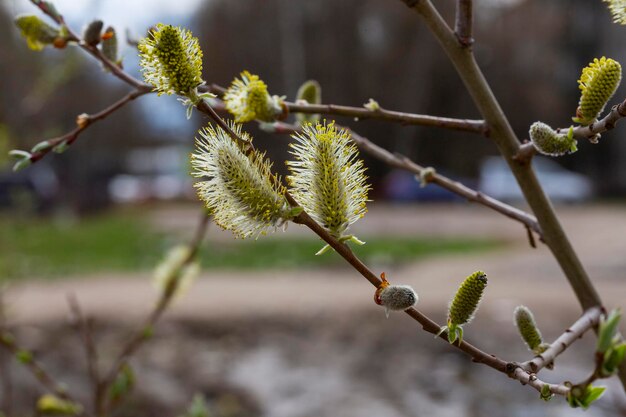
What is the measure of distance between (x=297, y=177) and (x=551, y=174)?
1946cm

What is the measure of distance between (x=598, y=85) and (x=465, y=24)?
0.65 feet

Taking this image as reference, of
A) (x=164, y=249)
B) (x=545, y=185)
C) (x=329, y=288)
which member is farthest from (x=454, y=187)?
(x=545, y=185)

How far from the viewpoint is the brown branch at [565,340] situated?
70 centimetres

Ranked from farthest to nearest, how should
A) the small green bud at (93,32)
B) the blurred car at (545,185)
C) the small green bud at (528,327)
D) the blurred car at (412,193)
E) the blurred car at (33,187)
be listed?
the blurred car at (412,193) < the blurred car at (545,185) < the blurred car at (33,187) < the small green bud at (93,32) < the small green bud at (528,327)

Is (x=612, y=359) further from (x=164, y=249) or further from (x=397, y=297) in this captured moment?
(x=164, y=249)

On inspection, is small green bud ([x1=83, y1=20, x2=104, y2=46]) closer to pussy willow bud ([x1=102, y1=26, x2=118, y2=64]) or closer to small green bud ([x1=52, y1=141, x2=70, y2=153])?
pussy willow bud ([x1=102, y1=26, x2=118, y2=64])

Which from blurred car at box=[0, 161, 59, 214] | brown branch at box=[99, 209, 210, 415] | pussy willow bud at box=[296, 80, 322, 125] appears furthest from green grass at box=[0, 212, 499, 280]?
pussy willow bud at box=[296, 80, 322, 125]

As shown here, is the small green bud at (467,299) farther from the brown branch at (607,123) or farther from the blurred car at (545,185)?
the blurred car at (545,185)

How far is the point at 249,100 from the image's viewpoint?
0.70m

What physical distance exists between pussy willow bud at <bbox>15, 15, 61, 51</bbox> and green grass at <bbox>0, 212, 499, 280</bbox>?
798cm

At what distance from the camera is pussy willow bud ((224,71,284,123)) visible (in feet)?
2.29

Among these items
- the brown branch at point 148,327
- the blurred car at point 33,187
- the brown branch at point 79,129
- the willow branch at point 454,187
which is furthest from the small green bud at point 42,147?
the blurred car at point 33,187

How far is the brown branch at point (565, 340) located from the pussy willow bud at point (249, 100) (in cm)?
35

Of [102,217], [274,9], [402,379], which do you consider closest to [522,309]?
[402,379]
